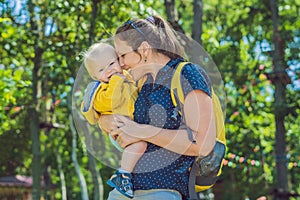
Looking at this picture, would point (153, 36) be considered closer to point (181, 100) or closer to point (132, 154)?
point (181, 100)

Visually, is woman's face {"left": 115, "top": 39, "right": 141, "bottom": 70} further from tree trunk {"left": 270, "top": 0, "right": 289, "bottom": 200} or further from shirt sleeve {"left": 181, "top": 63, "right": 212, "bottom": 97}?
tree trunk {"left": 270, "top": 0, "right": 289, "bottom": 200}

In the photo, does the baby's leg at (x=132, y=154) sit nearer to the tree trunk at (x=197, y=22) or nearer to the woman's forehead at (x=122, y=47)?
the woman's forehead at (x=122, y=47)

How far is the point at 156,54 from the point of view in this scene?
2639mm

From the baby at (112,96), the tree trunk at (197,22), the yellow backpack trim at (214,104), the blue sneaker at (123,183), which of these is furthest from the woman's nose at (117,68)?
the tree trunk at (197,22)

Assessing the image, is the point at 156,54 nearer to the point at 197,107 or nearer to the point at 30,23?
the point at 197,107

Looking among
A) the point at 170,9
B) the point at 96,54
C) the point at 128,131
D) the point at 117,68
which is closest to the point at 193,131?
the point at 128,131

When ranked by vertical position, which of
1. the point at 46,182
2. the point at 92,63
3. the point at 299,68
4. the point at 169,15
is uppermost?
the point at 169,15

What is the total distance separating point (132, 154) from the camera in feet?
8.51

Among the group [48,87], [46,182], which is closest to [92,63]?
[48,87]

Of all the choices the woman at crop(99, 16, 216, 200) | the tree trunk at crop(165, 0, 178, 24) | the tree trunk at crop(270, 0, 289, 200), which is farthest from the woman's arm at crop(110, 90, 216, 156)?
the tree trunk at crop(270, 0, 289, 200)

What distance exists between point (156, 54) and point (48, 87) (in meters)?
14.3

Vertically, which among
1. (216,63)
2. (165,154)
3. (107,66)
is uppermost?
(216,63)

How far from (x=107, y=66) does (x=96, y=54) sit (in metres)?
0.07

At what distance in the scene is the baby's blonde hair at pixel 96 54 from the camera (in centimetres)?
283
